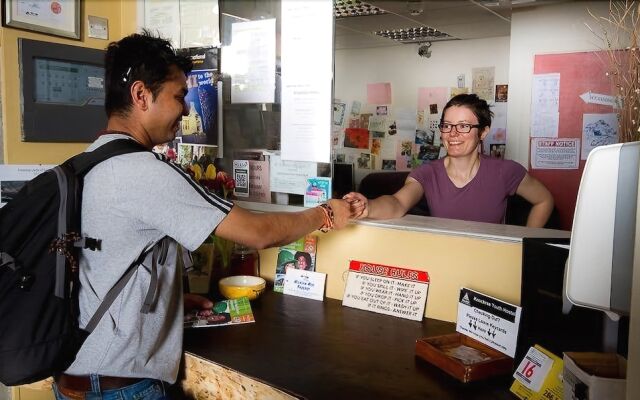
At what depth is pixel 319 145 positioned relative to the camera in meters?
1.90

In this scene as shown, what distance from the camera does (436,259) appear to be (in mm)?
1595

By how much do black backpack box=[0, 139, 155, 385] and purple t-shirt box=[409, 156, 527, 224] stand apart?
1369 mm

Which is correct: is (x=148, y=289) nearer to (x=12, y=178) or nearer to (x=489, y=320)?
(x=489, y=320)

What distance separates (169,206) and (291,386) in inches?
18.5

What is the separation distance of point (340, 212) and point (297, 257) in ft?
0.99

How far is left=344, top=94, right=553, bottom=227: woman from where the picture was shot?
2.14 metres

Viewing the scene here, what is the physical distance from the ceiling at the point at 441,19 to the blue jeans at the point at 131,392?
7.02 feet

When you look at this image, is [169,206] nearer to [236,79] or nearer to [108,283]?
[108,283]

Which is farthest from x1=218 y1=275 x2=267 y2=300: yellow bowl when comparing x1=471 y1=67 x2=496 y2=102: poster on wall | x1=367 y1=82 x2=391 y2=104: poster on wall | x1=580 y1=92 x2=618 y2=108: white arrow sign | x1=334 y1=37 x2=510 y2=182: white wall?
x1=367 y1=82 x2=391 y2=104: poster on wall

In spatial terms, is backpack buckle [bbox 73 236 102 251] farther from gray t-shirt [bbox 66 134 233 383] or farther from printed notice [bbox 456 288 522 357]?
printed notice [bbox 456 288 522 357]

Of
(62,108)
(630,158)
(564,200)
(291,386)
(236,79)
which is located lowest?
(291,386)

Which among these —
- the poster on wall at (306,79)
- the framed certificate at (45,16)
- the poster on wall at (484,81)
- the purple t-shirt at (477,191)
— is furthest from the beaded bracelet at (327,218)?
the poster on wall at (484,81)

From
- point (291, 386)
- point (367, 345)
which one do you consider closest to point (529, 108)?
point (367, 345)

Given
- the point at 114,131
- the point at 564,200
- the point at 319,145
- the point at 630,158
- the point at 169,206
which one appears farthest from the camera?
the point at 564,200
